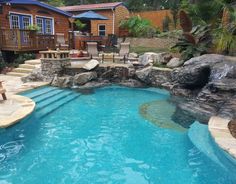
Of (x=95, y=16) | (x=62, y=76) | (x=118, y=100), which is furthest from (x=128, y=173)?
(x=95, y=16)

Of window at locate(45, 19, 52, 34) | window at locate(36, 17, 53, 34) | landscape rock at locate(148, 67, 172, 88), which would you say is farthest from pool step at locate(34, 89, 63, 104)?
window at locate(45, 19, 52, 34)

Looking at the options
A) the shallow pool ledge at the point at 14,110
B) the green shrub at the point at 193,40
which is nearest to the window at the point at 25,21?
the shallow pool ledge at the point at 14,110

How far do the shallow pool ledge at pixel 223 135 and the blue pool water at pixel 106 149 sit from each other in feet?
0.77

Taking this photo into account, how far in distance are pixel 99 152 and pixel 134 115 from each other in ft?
8.88

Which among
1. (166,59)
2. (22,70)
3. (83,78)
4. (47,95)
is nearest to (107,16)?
(166,59)

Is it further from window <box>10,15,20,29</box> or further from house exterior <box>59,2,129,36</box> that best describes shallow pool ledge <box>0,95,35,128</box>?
house exterior <box>59,2,129,36</box>

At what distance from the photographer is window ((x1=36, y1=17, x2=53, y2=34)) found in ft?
52.9

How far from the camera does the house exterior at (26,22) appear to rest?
12.8 metres

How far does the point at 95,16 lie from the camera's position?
17.3 metres

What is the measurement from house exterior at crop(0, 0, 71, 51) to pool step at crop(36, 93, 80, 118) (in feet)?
16.1

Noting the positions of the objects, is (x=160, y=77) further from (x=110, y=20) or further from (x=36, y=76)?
(x=110, y=20)

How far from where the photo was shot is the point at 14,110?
658 centimetres

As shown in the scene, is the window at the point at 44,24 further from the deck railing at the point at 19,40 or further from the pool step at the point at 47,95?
the pool step at the point at 47,95

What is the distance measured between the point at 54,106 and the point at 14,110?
6.49 ft
